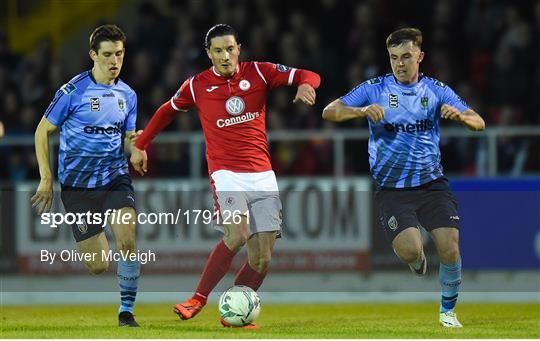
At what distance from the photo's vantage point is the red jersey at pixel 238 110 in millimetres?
10945

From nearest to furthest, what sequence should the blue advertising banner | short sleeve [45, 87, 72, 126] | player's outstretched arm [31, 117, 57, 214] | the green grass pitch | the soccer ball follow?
the green grass pitch
the soccer ball
player's outstretched arm [31, 117, 57, 214]
short sleeve [45, 87, 72, 126]
the blue advertising banner

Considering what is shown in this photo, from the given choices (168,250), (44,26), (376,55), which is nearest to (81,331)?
(168,250)

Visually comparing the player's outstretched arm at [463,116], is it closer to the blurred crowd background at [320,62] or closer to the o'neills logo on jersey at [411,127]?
the o'neills logo on jersey at [411,127]

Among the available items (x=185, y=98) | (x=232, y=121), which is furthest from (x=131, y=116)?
(x=232, y=121)

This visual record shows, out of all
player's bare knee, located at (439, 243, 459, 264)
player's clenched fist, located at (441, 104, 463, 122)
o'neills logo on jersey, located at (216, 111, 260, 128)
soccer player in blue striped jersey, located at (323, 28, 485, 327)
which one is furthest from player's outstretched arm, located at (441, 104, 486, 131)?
o'neills logo on jersey, located at (216, 111, 260, 128)

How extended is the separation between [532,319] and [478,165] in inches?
193

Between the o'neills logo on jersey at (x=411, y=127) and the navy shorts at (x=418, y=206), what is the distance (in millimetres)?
456

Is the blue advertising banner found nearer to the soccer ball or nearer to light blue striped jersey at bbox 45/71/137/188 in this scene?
the soccer ball

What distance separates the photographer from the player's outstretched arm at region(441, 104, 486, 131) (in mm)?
10430

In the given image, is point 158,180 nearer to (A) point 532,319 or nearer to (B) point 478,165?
(B) point 478,165

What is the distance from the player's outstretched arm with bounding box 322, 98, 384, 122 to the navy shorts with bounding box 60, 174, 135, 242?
1800 mm

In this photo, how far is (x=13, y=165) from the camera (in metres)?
17.6

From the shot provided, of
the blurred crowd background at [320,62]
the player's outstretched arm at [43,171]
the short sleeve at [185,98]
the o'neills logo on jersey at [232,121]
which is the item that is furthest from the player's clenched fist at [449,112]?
the blurred crowd background at [320,62]

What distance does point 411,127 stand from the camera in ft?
35.9
